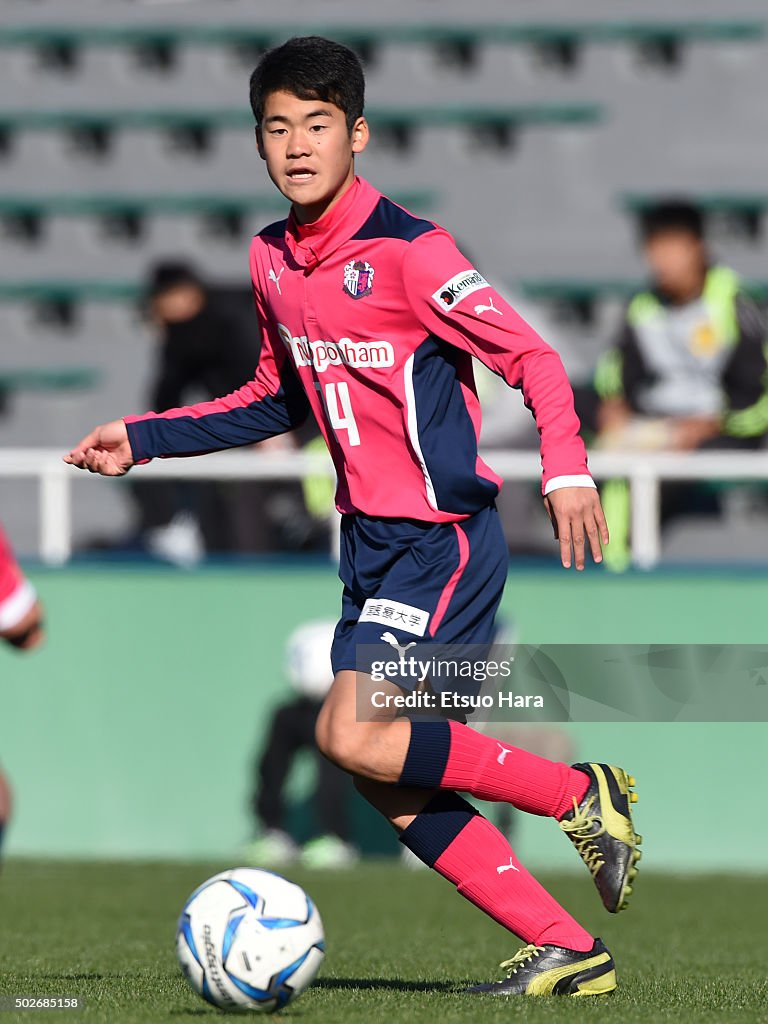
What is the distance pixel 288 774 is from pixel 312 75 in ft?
15.1

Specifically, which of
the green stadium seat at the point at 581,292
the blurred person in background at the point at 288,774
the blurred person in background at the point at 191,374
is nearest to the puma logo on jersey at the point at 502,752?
the blurred person in background at the point at 288,774

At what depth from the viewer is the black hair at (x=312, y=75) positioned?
420cm

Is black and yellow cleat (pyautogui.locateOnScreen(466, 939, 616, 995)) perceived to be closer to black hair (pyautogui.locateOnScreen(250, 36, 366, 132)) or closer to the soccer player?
the soccer player

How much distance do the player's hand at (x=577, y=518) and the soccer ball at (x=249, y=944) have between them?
2.97 ft

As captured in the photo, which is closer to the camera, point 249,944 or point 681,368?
point 249,944

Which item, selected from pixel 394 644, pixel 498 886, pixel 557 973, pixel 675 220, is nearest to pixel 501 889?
pixel 498 886

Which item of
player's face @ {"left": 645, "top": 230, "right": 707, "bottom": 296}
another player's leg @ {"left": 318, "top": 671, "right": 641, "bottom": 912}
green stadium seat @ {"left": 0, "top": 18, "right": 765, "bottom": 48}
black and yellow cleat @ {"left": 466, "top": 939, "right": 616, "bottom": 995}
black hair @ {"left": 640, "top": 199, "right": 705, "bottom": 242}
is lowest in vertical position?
black and yellow cleat @ {"left": 466, "top": 939, "right": 616, "bottom": 995}

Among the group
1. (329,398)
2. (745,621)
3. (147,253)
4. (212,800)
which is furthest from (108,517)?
(329,398)

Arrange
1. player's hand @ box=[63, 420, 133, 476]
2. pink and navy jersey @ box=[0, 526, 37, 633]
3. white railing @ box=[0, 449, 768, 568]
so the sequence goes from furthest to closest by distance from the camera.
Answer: white railing @ box=[0, 449, 768, 568] → player's hand @ box=[63, 420, 133, 476] → pink and navy jersey @ box=[0, 526, 37, 633]

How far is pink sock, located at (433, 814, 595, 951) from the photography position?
4.22 m

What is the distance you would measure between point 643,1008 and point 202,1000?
92 cm

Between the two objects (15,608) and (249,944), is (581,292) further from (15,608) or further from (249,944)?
(249,944)

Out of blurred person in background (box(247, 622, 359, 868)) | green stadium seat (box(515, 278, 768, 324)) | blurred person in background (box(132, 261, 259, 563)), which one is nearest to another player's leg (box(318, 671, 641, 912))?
blurred person in background (box(247, 622, 359, 868))

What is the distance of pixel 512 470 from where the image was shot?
326 inches
